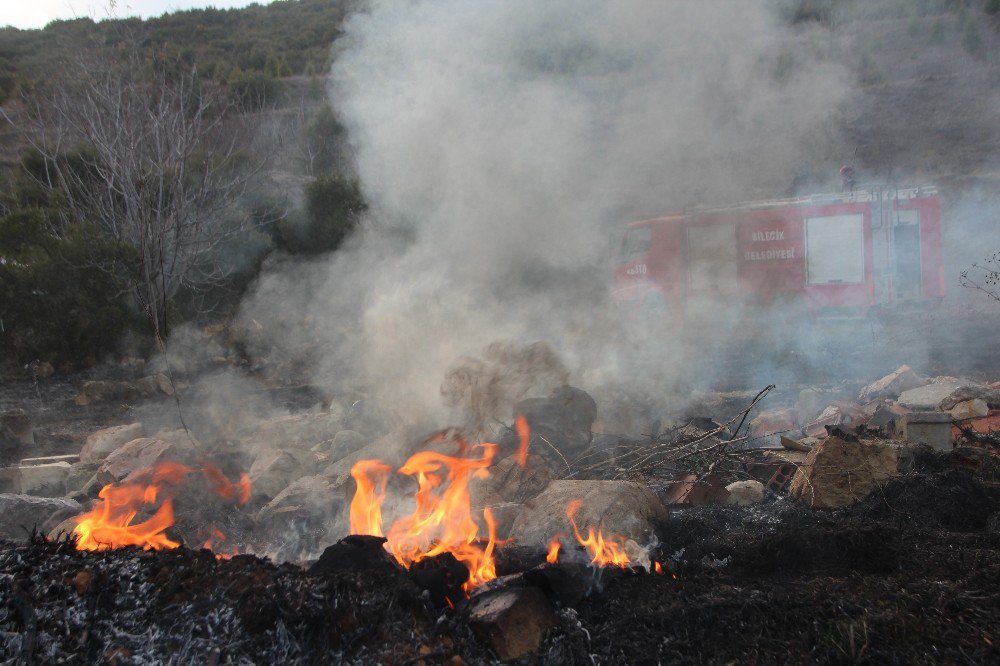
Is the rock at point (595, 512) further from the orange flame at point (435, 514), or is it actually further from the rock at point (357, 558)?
the rock at point (357, 558)

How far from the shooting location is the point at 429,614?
2.99m

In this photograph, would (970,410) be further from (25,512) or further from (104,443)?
(104,443)

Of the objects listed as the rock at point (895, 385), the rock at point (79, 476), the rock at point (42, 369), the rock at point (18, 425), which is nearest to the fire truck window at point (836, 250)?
Answer: the rock at point (895, 385)

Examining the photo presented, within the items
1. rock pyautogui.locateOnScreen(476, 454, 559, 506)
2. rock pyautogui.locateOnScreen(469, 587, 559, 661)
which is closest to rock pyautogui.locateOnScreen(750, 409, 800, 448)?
rock pyautogui.locateOnScreen(476, 454, 559, 506)

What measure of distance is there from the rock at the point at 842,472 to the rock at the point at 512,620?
2.51 meters

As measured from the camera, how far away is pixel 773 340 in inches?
433

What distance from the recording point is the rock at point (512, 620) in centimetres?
285

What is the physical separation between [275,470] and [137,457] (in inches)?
45.1

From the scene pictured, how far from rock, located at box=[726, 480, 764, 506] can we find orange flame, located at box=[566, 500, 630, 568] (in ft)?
4.41

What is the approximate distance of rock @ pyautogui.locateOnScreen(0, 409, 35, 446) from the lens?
7445 millimetres

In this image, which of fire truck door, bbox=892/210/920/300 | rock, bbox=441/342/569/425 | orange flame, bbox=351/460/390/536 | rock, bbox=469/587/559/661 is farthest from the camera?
fire truck door, bbox=892/210/920/300

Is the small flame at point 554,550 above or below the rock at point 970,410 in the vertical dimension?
above

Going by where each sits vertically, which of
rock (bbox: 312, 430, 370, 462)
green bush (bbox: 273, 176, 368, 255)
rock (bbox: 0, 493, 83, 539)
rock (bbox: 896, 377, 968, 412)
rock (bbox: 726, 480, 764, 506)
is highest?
green bush (bbox: 273, 176, 368, 255)

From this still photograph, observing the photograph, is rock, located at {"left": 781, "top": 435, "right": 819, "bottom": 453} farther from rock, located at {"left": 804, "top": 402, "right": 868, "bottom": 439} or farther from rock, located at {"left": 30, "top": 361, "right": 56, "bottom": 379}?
rock, located at {"left": 30, "top": 361, "right": 56, "bottom": 379}
